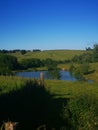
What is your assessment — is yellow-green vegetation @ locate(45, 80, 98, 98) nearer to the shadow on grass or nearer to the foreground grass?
the shadow on grass

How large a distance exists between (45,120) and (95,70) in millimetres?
121148

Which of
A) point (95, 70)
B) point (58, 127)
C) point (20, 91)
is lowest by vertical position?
point (95, 70)

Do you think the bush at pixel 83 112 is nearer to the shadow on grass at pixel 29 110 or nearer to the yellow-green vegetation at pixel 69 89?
the shadow on grass at pixel 29 110

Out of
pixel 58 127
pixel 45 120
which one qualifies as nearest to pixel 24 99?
pixel 45 120

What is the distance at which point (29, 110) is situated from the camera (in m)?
17.9

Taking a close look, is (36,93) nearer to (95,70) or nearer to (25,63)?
(95,70)

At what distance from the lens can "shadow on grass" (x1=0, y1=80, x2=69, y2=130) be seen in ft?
53.2

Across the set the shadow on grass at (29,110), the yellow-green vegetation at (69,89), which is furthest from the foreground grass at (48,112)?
the yellow-green vegetation at (69,89)

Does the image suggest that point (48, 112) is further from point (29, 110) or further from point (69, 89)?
point (69, 89)

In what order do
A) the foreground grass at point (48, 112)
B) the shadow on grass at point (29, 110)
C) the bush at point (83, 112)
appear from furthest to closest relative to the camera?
1. the shadow on grass at point (29, 110)
2. the foreground grass at point (48, 112)
3. the bush at point (83, 112)

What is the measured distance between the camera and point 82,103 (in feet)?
57.5

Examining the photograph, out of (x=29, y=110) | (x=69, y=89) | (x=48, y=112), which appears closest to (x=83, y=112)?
(x=48, y=112)

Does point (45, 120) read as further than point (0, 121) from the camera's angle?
Yes

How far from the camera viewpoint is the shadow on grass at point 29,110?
1620 centimetres
